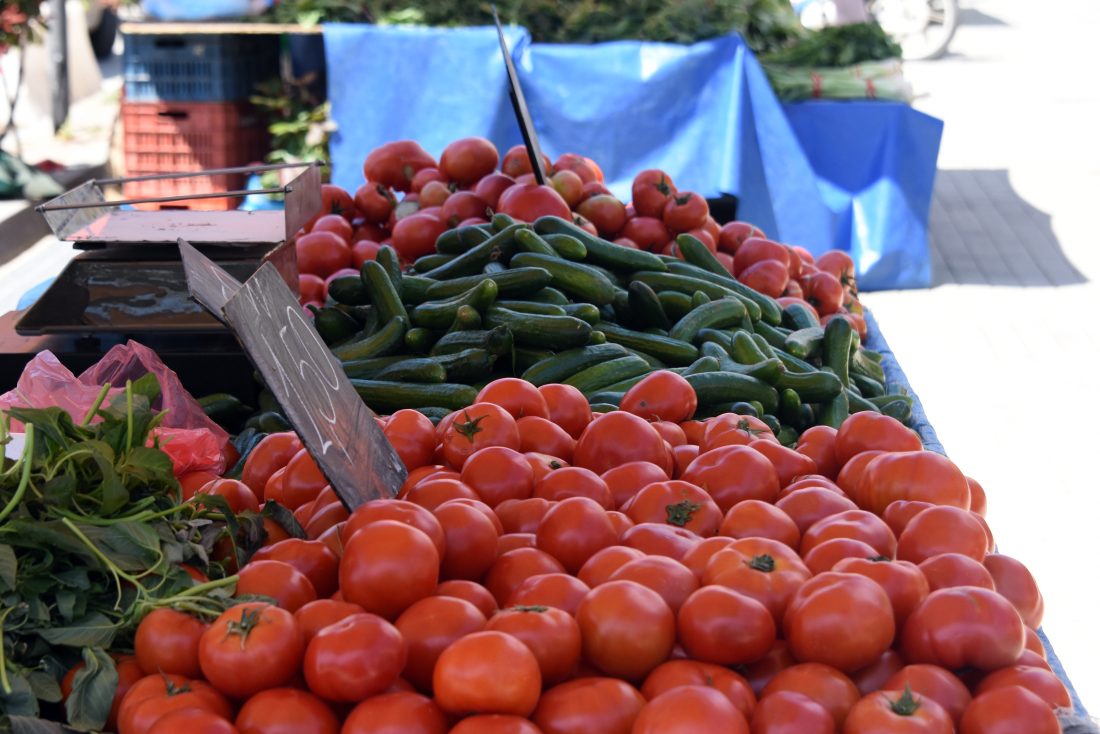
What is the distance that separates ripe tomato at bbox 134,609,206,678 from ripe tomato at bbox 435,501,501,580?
0.36 metres

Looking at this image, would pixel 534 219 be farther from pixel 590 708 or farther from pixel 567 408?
pixel 590 708

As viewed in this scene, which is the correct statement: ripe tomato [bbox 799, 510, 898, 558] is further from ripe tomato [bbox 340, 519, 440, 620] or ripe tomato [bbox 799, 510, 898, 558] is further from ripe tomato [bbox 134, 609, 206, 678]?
ripe tomato [bbox 134, 609, 206, 678]

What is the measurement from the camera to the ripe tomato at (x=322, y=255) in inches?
146

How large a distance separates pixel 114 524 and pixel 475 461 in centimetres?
58

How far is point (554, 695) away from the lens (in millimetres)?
1417

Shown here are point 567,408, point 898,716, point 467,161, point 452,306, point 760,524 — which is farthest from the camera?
point 467,161

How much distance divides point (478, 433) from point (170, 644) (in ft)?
2.27

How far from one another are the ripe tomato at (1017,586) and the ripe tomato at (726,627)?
1.42 feet

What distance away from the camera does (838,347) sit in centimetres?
317

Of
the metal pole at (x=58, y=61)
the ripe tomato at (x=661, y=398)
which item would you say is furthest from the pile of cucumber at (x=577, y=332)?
the metal pole at (x=58, y=61)

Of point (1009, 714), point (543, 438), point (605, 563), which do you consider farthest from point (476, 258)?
point (1009, 714)

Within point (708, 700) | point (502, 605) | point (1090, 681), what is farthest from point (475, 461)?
point (1090, 681)

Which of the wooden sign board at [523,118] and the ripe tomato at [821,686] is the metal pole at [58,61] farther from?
the ripe tomato at [821,686]

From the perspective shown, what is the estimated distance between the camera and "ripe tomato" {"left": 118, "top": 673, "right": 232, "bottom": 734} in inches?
55.2
